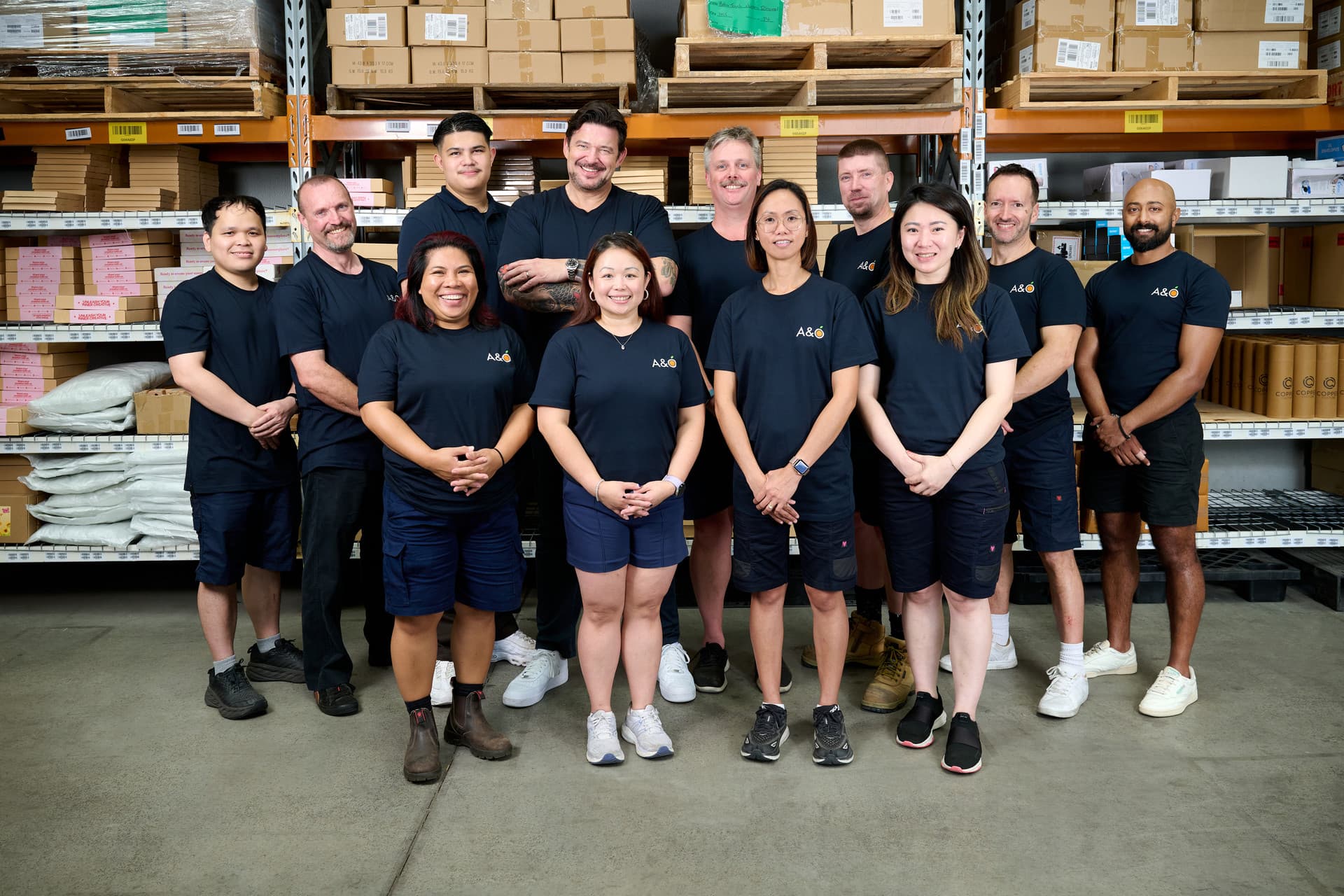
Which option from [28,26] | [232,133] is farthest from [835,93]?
[28,26]

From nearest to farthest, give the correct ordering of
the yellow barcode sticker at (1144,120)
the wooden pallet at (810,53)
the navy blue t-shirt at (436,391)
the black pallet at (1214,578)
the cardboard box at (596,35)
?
1. the navy blue t-shirt at (436,391)
2. the wooden pallet at (810,53)
3. the cardboard box at (596,35)
4. the yellow barcode sticker at (1144,120)
5. the black pallet at (1214,578)

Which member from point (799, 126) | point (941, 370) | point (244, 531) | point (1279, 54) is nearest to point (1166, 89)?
point (1279, 54)

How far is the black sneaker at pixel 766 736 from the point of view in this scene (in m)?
3.24

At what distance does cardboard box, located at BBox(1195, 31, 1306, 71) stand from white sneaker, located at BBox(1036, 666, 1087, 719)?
112 inches

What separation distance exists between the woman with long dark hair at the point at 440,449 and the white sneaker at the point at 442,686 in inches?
18.9

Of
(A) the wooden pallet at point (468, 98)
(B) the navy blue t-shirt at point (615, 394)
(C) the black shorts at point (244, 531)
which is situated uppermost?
(A) the wooden pallet at point (468, 98)

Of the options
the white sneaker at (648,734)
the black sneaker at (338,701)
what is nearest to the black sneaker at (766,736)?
the white sneaker at (648,734)

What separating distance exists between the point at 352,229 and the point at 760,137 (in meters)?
1.95

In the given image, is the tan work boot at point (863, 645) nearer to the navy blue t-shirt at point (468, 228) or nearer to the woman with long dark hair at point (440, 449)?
the woman with long dark hair at point (440, 449)

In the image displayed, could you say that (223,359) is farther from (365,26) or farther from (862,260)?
(862,260)

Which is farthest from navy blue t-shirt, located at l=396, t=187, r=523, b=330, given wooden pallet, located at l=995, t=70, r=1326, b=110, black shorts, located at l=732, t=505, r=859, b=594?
wooden pallet, located at l=995, t=70, r=1326, b=110

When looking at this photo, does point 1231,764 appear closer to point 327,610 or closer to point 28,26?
point 327,610

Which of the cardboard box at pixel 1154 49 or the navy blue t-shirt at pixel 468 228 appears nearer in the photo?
the navy blue t-shirt at pixel 468 228

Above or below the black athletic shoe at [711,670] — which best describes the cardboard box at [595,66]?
above
